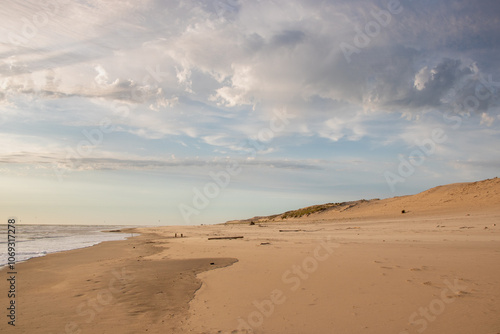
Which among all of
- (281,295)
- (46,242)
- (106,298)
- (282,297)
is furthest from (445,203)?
(46,242)

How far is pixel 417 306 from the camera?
6027 millimetres

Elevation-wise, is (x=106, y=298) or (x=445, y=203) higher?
(x=445, y=203)

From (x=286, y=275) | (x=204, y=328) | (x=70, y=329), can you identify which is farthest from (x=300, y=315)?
(x=70, y=329)

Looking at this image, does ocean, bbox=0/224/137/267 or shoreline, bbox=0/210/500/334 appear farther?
ocean, bbox=0/224/137/267

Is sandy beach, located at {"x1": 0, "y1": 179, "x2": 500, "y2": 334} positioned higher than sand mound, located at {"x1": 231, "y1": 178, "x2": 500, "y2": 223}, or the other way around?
sand mound, located at {"x1": 231, "y1": 178, "x2": 500, "y2": 223}

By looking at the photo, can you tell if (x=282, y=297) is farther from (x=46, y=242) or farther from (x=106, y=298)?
(x=46, y=242)

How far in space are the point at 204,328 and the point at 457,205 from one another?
122 feet

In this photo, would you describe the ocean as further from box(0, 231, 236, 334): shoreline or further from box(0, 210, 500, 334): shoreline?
box(0, 210, 500, 334): shoreline

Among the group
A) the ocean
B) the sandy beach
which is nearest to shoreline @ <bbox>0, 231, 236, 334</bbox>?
the sandy beach

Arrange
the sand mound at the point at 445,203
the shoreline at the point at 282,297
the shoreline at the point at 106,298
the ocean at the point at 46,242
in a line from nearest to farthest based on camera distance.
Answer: the shoreline at the point at 282,297 < the shoreline at the point at 106,298 < the ocean at the point at 46,242 < the sand mound at the point at 445,203

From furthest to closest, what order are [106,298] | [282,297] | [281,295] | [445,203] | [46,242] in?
[445,203], [46,242], [106,298], [281,295], [282,297]

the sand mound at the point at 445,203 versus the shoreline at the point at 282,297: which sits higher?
the sand mound at the point at 445,203

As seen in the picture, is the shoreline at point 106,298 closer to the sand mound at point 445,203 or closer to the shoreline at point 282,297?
the shoreline at point 282,297

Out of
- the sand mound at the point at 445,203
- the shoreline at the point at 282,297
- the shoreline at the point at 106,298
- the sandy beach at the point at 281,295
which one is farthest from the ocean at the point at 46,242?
the sand mound at the point at 445,203
